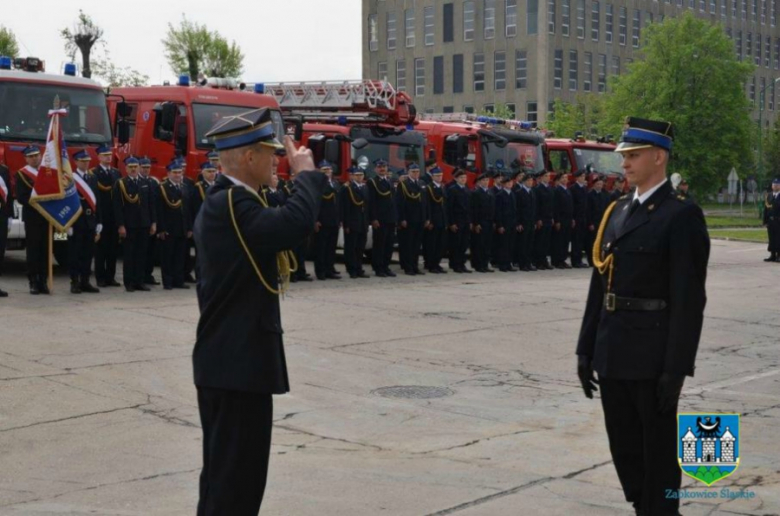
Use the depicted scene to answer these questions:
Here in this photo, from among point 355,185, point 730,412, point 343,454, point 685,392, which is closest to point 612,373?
point 343,454

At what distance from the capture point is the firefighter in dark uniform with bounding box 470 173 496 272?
22484 mm

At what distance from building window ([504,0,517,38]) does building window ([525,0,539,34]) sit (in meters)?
0.88

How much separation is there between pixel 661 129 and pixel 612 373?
1193 millimetres

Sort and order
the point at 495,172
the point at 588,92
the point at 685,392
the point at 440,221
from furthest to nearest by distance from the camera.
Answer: the point at 588,92 < the point at 495,172 < the point at 440,221 < the point at 685,392

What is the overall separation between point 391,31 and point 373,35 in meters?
1.72

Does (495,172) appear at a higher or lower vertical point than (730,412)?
higher

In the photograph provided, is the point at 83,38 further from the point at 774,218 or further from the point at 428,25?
the point at 428,25

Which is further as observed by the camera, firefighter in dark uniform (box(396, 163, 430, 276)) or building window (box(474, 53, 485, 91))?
building window (box(474, 53, 485, 91))

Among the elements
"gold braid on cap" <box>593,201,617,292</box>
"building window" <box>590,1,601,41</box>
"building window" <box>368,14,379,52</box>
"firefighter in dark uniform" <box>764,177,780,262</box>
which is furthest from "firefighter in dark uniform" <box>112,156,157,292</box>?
"building window" <box>368,14,379,52</box>

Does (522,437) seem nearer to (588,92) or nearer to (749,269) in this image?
(749,269)

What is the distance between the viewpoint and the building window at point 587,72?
84625mm

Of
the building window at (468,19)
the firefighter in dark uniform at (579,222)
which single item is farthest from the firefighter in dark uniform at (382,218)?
the building window at (468,19)

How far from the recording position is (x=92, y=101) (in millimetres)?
19078

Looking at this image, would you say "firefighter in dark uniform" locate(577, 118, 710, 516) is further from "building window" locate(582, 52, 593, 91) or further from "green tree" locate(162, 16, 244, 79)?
"building window" locate(582, 52, 593, 91)
